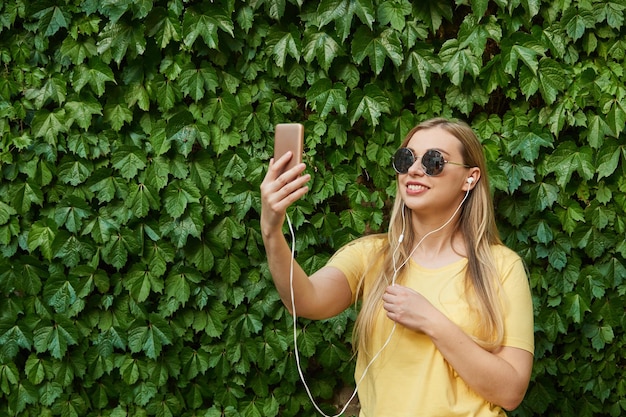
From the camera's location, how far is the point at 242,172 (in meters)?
2.62

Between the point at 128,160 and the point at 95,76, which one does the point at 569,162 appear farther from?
the point at 95,76

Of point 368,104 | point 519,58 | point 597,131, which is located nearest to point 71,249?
point 368,104

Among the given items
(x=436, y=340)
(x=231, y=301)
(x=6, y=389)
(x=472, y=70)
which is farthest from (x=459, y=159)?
(x=6, y=389)

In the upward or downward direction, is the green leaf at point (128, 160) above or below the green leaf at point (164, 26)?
below

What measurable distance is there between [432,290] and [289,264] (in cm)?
40

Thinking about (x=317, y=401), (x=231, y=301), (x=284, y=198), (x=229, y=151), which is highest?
(x=284, y=198)

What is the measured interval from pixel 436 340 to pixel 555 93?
1235 mm

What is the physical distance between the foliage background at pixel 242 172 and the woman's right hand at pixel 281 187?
0.98 m

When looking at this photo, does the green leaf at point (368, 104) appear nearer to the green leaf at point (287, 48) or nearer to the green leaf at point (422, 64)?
the green leaf at point (422, 64)

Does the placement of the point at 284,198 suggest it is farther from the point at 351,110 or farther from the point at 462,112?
the point at 462,112

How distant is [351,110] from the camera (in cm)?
260

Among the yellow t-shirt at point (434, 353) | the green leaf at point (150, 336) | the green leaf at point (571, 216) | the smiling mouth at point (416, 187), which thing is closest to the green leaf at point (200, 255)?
the green leaf at point (150, 336)

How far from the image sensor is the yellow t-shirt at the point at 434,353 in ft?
5.95

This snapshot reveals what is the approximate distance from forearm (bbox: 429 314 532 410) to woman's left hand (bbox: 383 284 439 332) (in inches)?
1.2
